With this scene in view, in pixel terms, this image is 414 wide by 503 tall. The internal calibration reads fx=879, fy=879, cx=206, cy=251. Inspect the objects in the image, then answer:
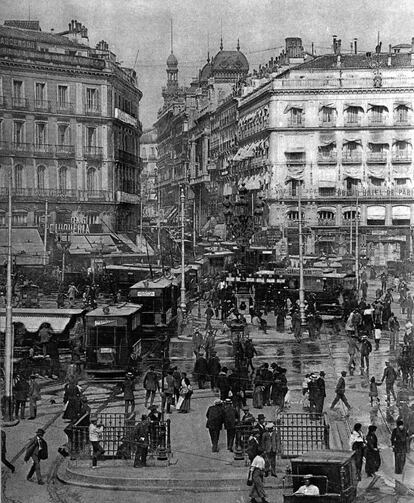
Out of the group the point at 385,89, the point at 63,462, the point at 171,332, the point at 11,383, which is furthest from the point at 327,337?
the point at 63,462

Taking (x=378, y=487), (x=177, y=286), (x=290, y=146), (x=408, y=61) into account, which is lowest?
(x=378, y=487)

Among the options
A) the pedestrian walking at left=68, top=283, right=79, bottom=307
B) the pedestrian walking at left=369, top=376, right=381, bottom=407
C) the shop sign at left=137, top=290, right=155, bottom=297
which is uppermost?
the shop sign at left=137, top=290, right=155, bottom=297

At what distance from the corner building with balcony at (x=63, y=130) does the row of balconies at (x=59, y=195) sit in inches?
1.0

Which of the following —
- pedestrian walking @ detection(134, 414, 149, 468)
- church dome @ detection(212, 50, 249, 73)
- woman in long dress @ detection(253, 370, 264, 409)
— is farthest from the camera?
church dome @ detection(212, 50, 249, 73)

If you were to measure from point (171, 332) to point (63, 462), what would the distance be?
12.0 metres

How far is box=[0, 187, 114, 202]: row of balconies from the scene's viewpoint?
22.0 meters

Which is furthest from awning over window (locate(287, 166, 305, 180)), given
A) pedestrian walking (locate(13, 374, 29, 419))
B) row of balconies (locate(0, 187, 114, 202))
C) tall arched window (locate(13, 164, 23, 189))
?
pedestrian walking (locate(13, 374, 29, 419))

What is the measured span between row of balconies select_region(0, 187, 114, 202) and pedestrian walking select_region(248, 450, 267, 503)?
12.5 meters

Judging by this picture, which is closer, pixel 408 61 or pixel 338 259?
pixel 408 61

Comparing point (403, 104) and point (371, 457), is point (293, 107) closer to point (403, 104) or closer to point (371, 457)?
point (403, 104)

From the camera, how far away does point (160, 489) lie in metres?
11.7

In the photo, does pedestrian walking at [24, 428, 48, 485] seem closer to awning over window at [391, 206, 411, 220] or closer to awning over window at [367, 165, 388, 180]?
awning over window at [367, 165, 388, 180]

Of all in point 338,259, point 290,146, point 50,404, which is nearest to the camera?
point 50,404

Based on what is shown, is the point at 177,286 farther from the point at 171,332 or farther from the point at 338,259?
the point at 338,259
